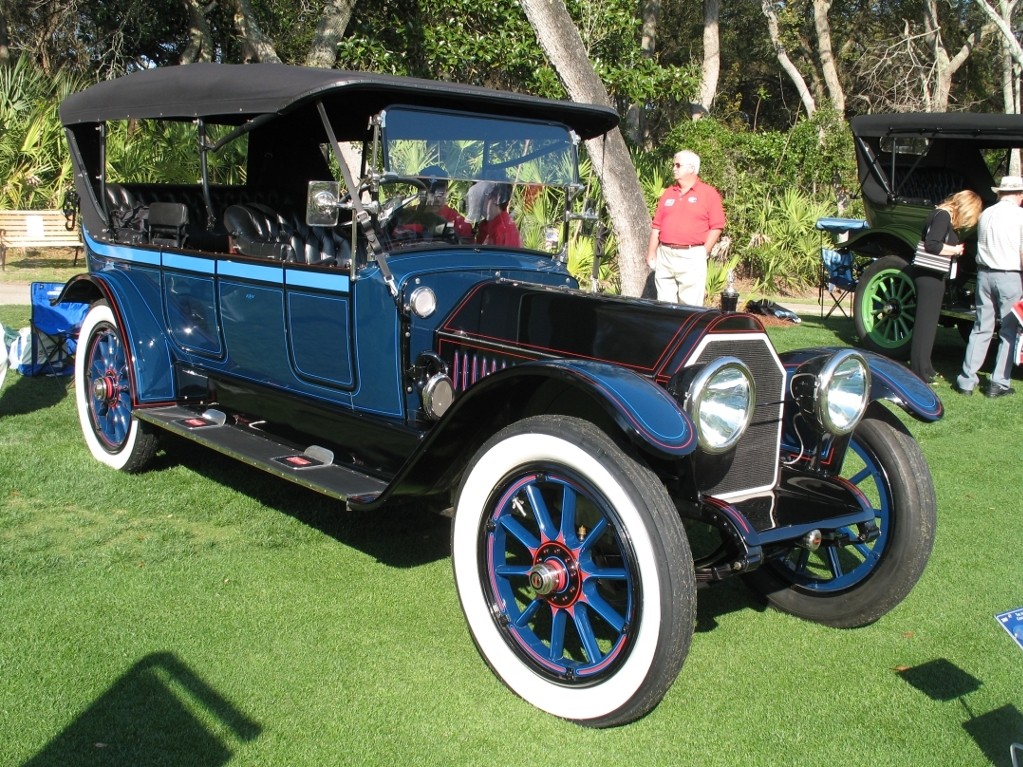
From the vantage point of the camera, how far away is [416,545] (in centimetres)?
449

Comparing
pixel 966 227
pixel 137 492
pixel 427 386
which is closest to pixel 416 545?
pixel 427 386

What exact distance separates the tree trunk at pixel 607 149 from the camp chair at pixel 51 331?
4.49 metres

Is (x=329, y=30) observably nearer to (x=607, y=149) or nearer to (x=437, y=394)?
(x=607, y=149)

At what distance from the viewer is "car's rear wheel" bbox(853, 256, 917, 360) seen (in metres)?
9.39

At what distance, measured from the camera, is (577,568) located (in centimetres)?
309

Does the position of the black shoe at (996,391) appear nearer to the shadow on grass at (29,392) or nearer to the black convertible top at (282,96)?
the black convertible top at (282,96)

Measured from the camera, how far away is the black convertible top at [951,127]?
8645mm

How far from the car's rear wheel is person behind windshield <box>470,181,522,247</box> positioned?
5.97m

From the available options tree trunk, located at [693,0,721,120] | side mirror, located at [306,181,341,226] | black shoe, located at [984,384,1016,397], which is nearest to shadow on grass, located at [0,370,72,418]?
side mirror, located at [306,181,341,226]

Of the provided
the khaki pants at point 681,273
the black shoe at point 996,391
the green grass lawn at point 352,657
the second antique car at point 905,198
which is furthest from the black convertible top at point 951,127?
the green grass lawn at point 352,657

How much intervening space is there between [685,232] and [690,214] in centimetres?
15

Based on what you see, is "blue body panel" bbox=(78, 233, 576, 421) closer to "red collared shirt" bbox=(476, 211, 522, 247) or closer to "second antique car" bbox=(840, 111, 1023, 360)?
"red collared shirt" bbox=(476, 211, 522, 247)

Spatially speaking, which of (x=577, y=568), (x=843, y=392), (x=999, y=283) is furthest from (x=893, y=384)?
(x=999, y=283)

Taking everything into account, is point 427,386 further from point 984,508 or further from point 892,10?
point 892,10
